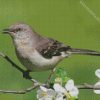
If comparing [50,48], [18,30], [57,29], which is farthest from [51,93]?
[57,29]

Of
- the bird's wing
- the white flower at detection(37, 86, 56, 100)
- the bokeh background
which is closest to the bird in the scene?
the bird's wing

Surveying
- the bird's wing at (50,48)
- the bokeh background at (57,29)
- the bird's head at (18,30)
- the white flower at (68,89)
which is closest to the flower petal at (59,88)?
the white flower at (68,89)

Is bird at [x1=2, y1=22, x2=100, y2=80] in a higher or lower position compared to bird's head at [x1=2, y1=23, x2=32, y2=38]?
lower

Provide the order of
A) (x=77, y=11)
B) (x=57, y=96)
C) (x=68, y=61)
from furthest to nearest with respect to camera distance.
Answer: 1. (x=77, y=11)
2. (x=68, y=61)
3. (x=57, y=96)

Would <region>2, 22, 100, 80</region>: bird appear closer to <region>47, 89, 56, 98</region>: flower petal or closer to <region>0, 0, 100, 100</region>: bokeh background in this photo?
<region>47, 89, 56, 98</region>: flower petal

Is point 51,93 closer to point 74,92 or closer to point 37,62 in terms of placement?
point 74,92

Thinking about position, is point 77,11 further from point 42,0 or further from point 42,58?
point 42,58

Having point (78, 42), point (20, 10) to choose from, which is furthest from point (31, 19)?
point (78, 42)
